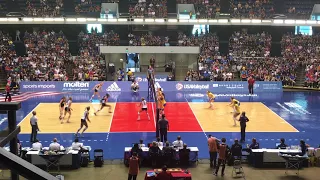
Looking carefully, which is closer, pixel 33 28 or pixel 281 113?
pixel 281 113

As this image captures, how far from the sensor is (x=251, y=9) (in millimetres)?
47500

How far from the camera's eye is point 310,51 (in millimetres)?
44344

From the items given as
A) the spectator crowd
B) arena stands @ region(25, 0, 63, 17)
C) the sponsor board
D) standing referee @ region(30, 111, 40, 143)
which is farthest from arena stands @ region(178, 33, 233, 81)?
standing referee @ region(30, 111, 40, 143)

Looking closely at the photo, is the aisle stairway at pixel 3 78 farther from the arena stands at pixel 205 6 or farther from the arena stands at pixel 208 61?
the arena stands at pixel 205 6

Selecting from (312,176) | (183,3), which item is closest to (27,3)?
(183,3)

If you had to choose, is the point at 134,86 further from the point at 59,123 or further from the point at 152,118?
the point at 59,123

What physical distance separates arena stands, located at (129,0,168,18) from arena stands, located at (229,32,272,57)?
8.92 m

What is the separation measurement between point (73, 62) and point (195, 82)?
1395 centimetres

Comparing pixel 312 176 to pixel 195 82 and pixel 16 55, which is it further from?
pixel 16 55

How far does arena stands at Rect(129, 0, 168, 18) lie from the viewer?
4422 cm

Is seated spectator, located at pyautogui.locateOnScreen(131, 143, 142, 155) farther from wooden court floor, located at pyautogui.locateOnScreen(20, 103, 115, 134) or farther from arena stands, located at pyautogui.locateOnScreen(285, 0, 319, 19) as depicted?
arena stands, located at pyautogui.locateOnScreen(285, 0, 319, 19)

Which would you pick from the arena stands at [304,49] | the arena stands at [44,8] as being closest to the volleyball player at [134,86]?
the arena stands at [44,8]

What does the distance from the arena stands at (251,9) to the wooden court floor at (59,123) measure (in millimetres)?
24589

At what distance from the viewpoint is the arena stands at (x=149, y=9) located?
145ft
